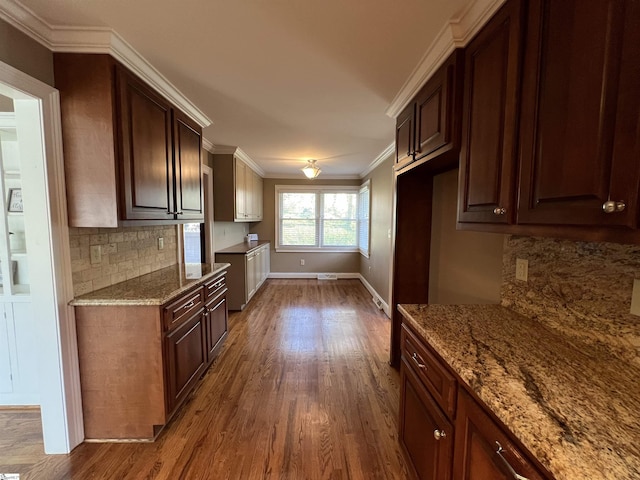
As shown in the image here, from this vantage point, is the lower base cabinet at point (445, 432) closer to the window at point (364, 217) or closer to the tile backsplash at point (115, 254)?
the tile backsplash at point (115, 254)

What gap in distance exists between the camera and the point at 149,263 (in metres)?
2.60

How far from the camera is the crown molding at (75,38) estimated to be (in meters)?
1.40

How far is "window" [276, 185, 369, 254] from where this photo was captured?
21.5 feet

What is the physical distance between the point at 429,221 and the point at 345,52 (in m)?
1.58

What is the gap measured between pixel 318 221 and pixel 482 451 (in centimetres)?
580

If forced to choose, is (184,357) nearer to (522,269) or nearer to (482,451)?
(482,451)

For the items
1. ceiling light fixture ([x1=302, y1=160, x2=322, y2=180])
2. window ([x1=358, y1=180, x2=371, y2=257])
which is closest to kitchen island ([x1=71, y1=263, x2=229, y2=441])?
ceiling light fixture ([x1=302, y1=160, x2=322, y2=180])

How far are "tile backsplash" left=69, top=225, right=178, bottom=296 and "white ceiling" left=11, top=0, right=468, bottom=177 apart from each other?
4.06 ft

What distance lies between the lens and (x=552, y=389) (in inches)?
33.7

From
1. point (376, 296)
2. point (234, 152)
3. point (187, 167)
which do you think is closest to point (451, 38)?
point (187, 167)

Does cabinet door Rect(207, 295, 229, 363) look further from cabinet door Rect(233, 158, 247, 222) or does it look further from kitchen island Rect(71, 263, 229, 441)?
cabinet door Rect(233, 158, 247, 222)

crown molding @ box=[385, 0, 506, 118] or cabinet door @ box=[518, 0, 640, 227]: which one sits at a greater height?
crown molding @ box=[385, 0, 506, 118]

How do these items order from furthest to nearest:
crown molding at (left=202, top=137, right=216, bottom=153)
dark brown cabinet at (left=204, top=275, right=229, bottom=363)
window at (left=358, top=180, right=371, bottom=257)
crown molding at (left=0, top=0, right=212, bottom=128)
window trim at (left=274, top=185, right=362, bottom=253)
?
window trim at (left=274, top=185, right=362, bottom=253) < window at (left=358, top=180, right=371, bottom=257) < crown molding at (left=202, top=137, right=216, bottom=153) < dark brown cabinet at (left=204, top=275, right=229, bottom=363) < crown molding at (left=0, top=0, right=212, bottom=128)

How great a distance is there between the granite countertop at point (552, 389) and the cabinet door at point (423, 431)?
28 cm
